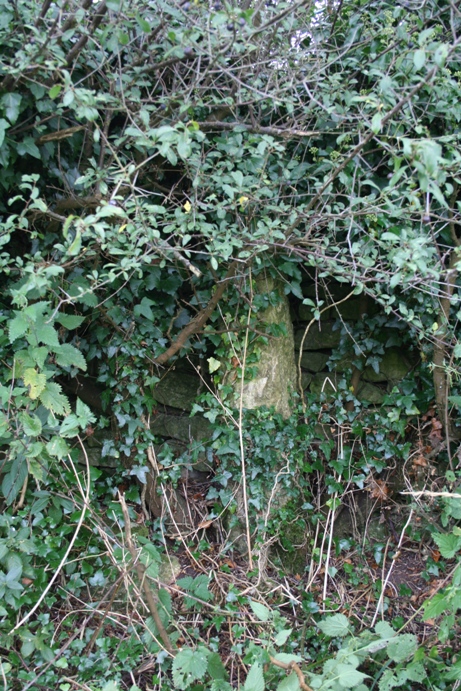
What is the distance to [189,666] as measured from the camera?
2.10m

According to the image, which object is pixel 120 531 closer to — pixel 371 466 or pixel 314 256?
pixel 371 466

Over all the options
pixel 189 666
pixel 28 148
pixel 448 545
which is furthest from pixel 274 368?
pixel 28 148

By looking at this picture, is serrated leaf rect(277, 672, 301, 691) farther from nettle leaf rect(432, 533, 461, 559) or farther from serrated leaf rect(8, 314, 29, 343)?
serrated leaf rect(8, 314, 29, 343)

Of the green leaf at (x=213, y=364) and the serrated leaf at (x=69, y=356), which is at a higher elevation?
the serrated leaf at (x=69, y=356)

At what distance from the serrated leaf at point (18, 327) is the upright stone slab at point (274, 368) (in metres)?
1.13

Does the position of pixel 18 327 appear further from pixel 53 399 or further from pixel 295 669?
pixel 295 669

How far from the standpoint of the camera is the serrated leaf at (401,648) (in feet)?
7.36

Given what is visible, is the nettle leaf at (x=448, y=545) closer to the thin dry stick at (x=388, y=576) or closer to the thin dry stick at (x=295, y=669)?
the thin dry stick at (x=388, y=576)

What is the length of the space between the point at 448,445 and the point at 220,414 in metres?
1.13

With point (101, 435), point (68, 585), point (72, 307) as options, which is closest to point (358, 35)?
point (72, 307)

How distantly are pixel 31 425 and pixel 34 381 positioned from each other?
17 centimetres

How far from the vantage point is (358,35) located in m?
2.76

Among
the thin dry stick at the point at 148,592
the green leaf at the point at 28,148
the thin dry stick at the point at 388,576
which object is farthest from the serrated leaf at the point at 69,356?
the thin dry stick at the point at 388,576

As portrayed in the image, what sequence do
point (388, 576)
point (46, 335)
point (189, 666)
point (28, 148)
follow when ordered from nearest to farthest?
point (189, 666) → point (46, 335) → point (28, 148) → point (388, 576)
